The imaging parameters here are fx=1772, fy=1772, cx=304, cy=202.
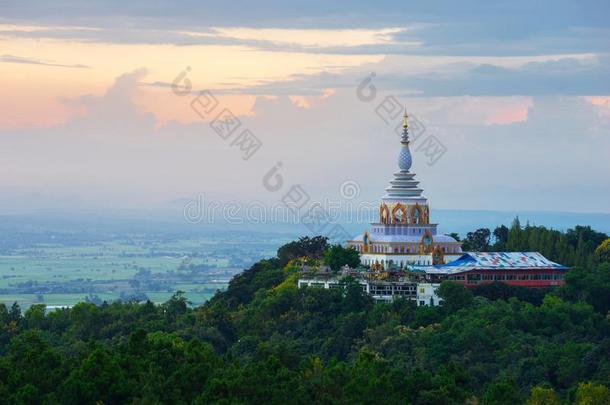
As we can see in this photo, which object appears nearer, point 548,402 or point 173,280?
point 548,402

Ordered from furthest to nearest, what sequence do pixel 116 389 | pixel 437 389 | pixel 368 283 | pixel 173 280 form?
pixel 173 280
pixel 368 283
pixel 437 389
pixel 116 389

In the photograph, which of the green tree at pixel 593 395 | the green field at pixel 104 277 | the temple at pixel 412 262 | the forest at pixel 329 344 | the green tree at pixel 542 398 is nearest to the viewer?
the forest at pixel 329 344

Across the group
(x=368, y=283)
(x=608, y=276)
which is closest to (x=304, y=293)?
(x=368, y=283)

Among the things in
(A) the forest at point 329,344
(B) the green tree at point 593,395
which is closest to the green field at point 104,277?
(A) the forest at point 329,344

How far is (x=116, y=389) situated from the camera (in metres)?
Answer: 46.2

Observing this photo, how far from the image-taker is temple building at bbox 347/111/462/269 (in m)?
70.1

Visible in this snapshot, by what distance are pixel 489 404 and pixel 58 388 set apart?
1162 cm

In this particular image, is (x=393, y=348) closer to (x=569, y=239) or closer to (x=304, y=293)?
(x=304, y=293)

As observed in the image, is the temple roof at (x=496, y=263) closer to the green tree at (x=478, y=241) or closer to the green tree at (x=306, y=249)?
the green tree at (x=478, y=241)

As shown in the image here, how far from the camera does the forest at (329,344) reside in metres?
47.1

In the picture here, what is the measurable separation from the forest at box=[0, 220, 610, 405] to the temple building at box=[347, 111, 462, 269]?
1.38 meters

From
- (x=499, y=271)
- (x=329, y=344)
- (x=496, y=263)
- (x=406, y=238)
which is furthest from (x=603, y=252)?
(x=329, y=344)

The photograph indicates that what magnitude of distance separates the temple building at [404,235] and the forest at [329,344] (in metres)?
1.38

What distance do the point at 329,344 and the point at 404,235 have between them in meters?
7.64
